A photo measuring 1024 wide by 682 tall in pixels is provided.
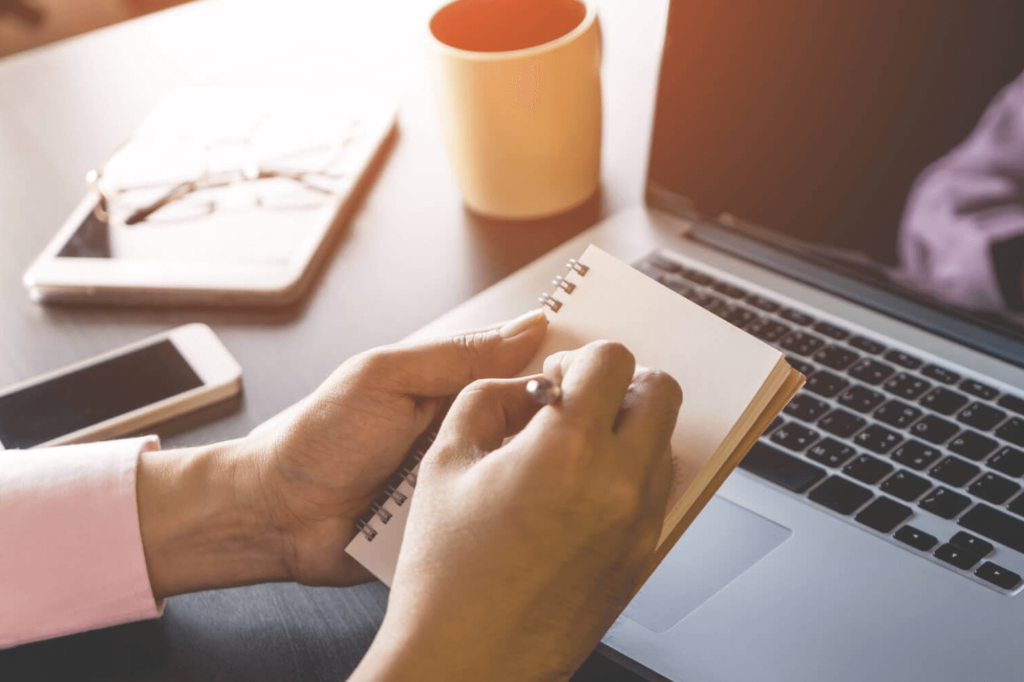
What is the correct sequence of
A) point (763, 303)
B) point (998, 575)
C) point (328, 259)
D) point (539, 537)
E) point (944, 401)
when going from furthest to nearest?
point (328, 259)
point (763, 303)
point (944, 401)
point (998, 575)
point (539, 537)

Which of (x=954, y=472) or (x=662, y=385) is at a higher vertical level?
(x=662, y=385)

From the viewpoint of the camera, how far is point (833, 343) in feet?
2.19

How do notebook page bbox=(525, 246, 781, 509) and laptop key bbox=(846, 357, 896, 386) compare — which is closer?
notebook page bbox=(525, 246, 781, 509)

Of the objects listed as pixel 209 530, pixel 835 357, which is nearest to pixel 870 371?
pixel 835 357

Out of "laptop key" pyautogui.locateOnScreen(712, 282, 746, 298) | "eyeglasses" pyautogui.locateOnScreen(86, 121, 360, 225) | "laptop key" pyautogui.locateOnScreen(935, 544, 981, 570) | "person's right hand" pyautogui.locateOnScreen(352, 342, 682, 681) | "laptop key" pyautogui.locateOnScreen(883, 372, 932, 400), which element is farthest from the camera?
"eyeglasses" pyautogui.locateOnScreen(86, 121, 360, 225)

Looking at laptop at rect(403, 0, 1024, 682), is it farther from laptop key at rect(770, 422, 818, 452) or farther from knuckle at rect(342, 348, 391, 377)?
knuckle at rect(342, 348, 391, 377)

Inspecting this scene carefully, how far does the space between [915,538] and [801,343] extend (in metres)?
0.19

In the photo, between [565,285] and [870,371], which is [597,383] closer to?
[565,285]

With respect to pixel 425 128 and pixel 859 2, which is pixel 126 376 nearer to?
pixel 425 128

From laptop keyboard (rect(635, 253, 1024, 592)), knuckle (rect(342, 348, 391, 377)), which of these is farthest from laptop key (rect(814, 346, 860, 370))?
knuckle (rect(342, 348, 391, 377))

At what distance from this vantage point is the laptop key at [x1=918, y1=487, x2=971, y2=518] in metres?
0.55

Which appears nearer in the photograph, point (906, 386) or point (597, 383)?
point (597, 383)

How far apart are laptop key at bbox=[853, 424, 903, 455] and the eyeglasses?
57 centimetres

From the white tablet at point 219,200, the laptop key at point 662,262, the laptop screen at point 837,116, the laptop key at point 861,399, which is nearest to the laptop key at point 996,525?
the laptop key at point 861,399
